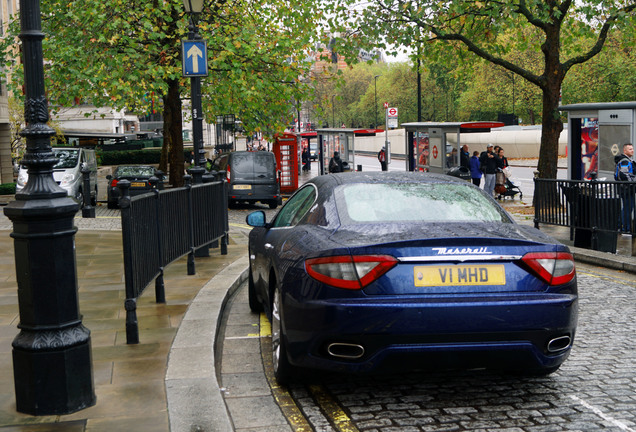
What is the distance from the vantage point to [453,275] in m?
4.67

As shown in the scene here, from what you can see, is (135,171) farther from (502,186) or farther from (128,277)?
(128,277)

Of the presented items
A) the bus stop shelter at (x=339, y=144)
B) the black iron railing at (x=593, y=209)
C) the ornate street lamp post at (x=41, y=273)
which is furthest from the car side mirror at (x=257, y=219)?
the bus stop shelter at (x=339, y=144)

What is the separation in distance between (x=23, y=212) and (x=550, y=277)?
3.05 meters

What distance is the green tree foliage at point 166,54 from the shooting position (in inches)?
886

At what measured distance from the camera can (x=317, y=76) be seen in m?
26.6

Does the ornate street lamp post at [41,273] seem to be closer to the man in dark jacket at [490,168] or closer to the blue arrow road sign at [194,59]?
the blue arrow road sign at [194,59]

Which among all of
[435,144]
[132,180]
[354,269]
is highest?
[435,144]

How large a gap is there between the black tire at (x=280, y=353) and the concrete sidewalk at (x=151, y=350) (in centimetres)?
43

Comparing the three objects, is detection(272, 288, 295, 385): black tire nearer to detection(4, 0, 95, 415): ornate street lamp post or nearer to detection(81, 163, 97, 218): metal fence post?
detection(4, 0, 95, 415): ornate street lamp post

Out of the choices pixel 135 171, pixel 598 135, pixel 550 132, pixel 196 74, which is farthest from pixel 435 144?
pixel 196 74

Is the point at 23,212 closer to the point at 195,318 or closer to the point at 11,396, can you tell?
the point at 11,396

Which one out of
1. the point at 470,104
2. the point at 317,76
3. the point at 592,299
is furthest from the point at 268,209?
the point at 470,104

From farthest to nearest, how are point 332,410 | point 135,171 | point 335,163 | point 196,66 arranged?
point 335,163, point 135,171, point 196,66, point 332,410

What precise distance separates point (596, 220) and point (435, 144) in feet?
48.0
